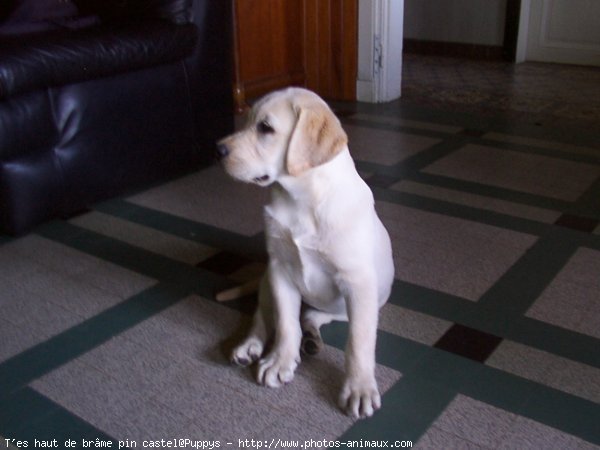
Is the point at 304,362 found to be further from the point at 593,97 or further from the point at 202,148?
the point at 593,97

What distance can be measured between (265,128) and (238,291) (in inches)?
22.3

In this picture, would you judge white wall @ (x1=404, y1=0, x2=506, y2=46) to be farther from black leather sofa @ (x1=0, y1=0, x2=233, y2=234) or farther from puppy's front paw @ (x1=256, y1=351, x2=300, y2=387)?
puppy's front paw @ (x1=256, y1=351, x2=300, y2=387)

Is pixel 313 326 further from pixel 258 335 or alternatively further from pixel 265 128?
pixel 265 128

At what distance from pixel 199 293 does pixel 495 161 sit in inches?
59.3

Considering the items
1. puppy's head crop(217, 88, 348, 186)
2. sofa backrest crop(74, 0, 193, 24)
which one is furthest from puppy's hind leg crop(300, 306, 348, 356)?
sofa backrest crop(74, 0, 193, 24)

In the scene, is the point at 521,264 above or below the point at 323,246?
below

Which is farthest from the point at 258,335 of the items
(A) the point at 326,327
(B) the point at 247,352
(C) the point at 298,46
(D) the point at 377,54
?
(C) the point at 298,46

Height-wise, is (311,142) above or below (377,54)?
above

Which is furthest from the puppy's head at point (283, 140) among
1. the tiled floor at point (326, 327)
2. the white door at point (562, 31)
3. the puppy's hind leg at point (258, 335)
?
the white door at point (562, 31)

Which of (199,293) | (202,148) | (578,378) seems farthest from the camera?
(202,148)

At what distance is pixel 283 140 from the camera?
121 centimetres

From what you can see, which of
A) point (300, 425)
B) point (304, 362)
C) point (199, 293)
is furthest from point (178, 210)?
point (300, 425)

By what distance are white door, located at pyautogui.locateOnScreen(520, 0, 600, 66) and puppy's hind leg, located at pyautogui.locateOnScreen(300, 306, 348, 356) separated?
4.06m

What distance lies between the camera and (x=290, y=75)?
383 centimetres
